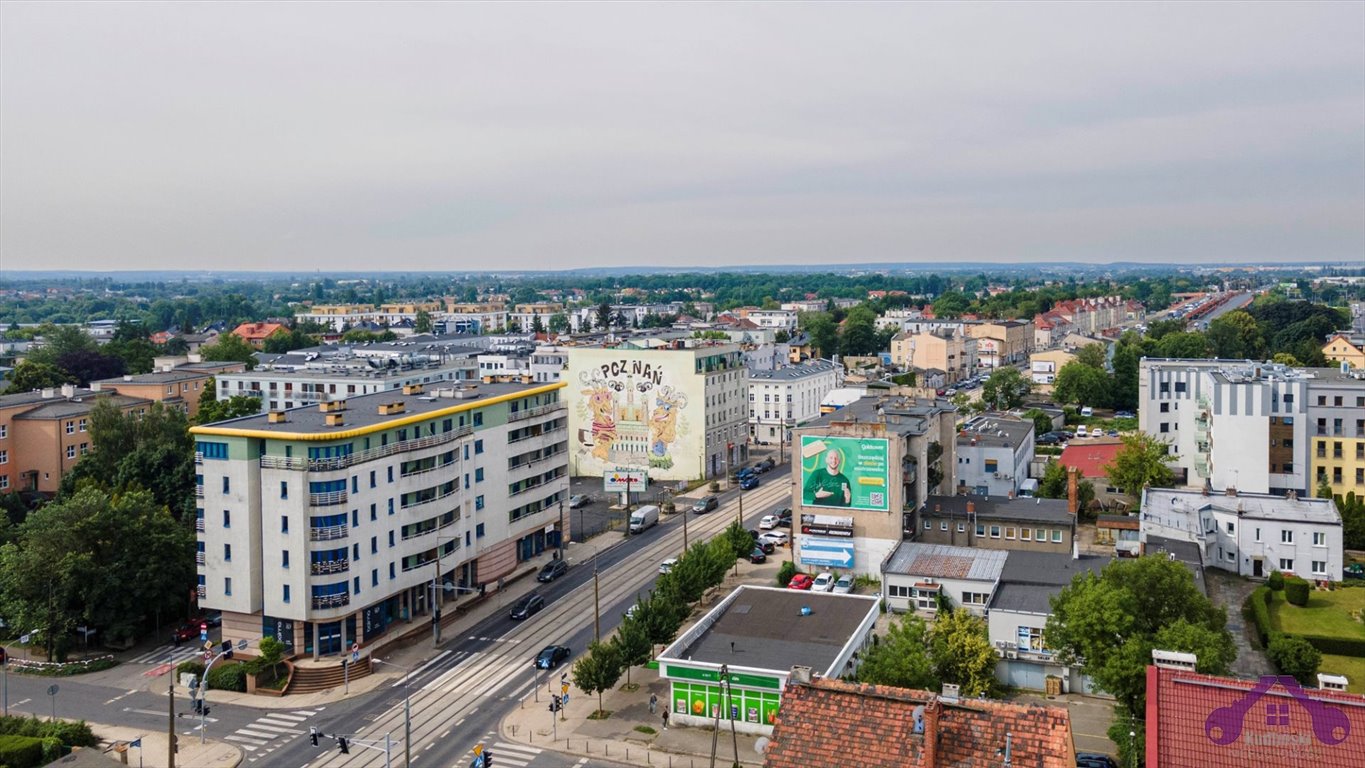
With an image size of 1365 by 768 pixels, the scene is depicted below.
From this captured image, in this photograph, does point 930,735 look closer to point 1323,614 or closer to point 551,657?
point 551,657

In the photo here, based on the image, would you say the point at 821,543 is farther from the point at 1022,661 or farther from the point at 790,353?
the point at 790,353

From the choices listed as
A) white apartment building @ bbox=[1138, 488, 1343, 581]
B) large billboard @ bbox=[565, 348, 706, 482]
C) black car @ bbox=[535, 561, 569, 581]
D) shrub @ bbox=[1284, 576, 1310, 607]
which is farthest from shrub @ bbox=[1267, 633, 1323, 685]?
large billboard @ bbox=[565, 348, 706, 482]

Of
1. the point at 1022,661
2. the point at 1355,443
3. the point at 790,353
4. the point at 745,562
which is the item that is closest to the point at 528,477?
the point at 745,562

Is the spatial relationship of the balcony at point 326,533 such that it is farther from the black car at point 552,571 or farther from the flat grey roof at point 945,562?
the flat grey roof at point 945,562

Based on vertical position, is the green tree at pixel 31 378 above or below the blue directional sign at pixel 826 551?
above

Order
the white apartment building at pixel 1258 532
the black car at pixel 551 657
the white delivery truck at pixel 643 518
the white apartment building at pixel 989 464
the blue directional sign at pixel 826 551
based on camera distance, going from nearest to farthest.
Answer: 1. the black car at pixel 551 657
2. the white apartment building at pixel 1258 532
3. the blue directional sign at pixel 826 551
4. the white delivery truck at pixel 643 518
5. the white apartment building at pixel 989 464

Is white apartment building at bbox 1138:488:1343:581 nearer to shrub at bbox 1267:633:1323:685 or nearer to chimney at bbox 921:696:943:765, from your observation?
shrub at bbox 1267:633:1323:685

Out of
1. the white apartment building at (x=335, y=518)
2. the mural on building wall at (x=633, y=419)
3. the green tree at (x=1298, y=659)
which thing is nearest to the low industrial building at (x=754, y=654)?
the white apartment building at (x=335, y=518)

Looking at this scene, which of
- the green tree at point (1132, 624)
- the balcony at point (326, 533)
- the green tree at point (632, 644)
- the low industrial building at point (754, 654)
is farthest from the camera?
the balcony at point (326, 533)
